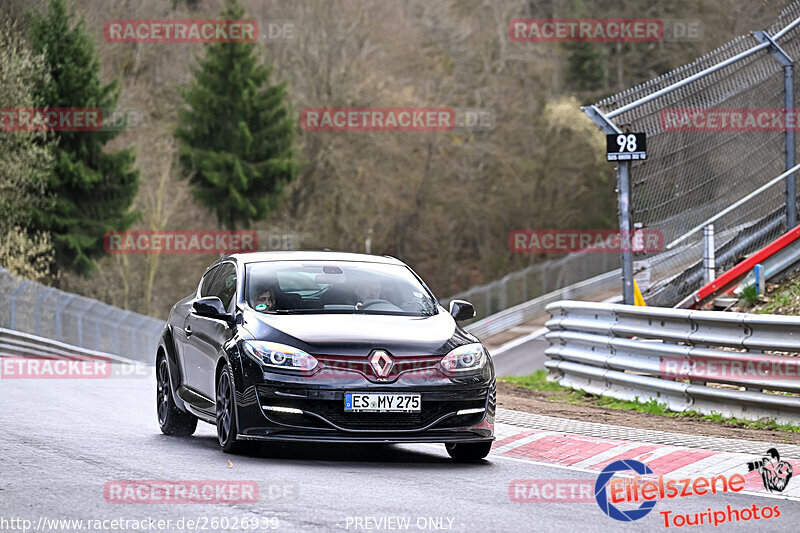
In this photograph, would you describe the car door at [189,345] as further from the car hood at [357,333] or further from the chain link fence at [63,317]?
the chain link fence at [63,317]

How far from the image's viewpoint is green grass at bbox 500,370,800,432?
37.9 ft

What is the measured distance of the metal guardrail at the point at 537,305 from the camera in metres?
50.5

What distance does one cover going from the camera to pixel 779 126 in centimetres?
1712

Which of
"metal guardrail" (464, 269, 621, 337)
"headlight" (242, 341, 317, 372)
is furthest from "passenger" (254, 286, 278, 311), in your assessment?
"metal guardrail" (464, 269, 621, 337)

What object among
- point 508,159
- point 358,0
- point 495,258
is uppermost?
point 358,0

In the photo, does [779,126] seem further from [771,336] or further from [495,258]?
[495,258]

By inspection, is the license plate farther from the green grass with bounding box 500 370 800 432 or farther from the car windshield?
the green grass with bounding box 500 370 800 432

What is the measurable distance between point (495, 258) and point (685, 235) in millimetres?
53084

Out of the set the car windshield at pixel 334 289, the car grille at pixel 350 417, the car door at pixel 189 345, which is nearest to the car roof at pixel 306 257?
the car windshield at pixel 334 289

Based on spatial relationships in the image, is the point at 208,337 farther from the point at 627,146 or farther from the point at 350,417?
the point at 627,146

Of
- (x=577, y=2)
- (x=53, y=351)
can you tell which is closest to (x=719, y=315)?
(x=53, y=351)

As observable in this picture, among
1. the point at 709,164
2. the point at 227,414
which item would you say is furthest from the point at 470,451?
the point at 709,164

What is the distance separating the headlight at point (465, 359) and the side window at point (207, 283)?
300cm

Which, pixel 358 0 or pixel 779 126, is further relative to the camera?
pixel 358 0
